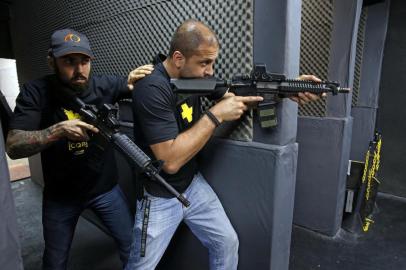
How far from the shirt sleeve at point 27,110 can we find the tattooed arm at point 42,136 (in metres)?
0.05

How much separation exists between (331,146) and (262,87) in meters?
1.54

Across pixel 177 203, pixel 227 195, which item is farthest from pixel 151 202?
pixel 227 195

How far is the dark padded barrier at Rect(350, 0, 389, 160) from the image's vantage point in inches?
124

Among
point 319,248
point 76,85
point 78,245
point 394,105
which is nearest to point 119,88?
point 76,85

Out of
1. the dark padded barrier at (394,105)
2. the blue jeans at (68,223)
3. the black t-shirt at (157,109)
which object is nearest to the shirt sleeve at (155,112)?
the black t-shirt at (157,109)

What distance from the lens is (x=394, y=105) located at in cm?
337

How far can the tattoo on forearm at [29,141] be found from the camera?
4.55 feet

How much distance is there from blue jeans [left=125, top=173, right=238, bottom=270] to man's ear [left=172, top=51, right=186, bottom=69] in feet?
2.11

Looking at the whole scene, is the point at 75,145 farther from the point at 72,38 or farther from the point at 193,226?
the point at 193,226

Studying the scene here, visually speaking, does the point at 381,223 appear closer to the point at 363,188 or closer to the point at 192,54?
the point at 363,188

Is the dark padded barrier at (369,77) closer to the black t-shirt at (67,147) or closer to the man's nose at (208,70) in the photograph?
the man's nose at (208,70)

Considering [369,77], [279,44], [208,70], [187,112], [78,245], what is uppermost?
[279,44]

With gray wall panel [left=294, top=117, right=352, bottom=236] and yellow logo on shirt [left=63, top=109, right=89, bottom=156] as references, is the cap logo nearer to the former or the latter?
yellow logo on shirt [left=63, top=109, right=89, bottom=156]

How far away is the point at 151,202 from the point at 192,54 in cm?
76
